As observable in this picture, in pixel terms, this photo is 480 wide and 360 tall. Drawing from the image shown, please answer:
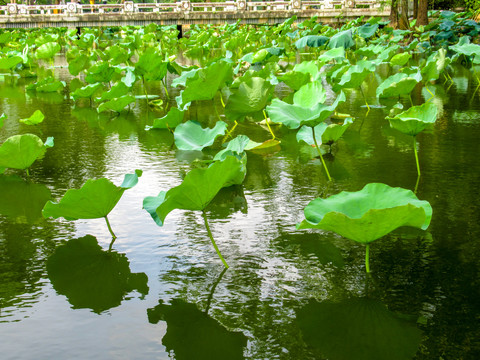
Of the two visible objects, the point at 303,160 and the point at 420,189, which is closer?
the point at 420,189

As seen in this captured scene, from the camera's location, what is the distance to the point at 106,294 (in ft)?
4.48

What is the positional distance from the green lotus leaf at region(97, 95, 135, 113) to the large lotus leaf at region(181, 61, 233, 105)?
75cm

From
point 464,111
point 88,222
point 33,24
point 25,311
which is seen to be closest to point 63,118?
point 88,222

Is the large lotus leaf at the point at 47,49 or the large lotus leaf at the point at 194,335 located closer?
the large lotus leaf at the point at 194,335

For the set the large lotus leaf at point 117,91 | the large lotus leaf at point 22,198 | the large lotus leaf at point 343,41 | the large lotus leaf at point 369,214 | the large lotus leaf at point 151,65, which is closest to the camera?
the large lotus leaf at point 369,214

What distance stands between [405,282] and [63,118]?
2.87 meters

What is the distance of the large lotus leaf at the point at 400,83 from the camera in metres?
3.23

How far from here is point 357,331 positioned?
Answer: 46.3 inches

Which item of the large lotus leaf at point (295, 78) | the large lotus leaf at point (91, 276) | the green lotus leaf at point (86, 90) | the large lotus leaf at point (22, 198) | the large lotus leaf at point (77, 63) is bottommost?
the large lotus leaf at point (91, 276)

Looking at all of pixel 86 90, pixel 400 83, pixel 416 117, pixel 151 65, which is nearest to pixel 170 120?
pixel 151 65

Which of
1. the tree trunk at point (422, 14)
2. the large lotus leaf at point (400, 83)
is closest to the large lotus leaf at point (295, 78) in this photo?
the large lotus leaf at point (400, 83)

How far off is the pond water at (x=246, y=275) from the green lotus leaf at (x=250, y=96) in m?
0.41

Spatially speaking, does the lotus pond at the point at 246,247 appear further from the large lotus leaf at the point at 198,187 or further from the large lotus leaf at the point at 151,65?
the large lotus leaf at the point at 151,65

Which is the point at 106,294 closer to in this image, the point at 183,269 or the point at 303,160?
the point at 183,269
